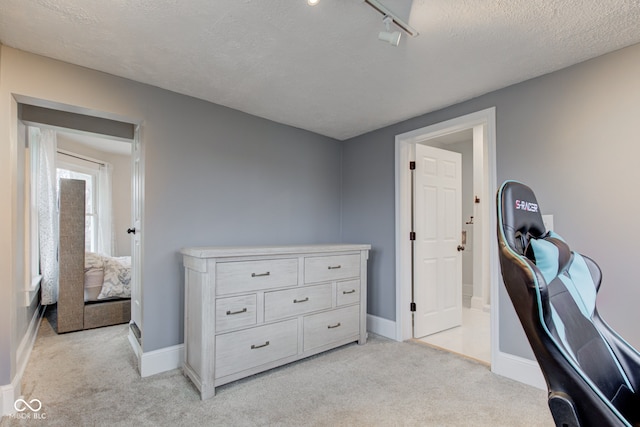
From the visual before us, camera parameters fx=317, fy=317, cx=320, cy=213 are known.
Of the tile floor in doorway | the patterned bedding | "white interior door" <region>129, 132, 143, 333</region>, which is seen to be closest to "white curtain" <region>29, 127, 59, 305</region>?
the patterned bedding

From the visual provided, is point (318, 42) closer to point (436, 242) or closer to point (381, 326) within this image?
point (436, 242)

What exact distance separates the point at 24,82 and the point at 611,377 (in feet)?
10.9

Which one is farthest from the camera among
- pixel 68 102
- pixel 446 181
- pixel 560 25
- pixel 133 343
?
pixel 446 181

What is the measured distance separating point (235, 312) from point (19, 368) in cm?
163

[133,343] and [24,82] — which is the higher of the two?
[24,82]

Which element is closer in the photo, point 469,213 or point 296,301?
point 296,301

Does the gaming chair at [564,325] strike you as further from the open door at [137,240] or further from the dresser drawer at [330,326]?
the open door at [137,240]

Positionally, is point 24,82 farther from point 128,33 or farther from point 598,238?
point 598,238

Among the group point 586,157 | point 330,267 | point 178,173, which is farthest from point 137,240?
point 586,157

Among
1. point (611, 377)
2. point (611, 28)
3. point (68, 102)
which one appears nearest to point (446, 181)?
point (611, 28)

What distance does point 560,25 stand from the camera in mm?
1755

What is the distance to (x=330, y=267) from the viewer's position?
9.70 ft

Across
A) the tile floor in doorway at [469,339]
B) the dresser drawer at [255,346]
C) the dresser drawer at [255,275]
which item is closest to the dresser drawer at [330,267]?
the dresser drawer at [255,275]

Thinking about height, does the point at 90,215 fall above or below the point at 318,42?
below
